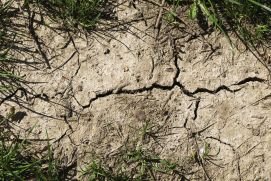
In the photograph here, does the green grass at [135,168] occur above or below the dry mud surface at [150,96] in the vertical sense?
below

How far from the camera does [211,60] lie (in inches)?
128

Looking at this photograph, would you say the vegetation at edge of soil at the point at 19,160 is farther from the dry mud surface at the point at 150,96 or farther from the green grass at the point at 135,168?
the green grass at the point at 135,168

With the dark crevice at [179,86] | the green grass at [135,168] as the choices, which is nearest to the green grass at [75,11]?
the dark crevice at [179,86]

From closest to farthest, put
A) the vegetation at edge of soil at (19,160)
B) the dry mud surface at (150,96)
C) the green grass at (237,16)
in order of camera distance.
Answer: the vegetation at edge of soil at (19,160) → the dry mud surface at (150,96) → the green grass at (237,16)

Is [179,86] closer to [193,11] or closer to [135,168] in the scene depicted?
[193,11]

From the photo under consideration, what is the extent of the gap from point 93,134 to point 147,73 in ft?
1.82

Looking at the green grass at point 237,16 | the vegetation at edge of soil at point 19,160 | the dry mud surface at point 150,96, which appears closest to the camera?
the vegetation at edge of soil at point 19,160

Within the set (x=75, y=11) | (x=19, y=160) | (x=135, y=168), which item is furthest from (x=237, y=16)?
(x=19, y=160)

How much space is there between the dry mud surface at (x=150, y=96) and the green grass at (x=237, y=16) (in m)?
0.10

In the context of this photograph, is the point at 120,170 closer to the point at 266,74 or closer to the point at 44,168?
the point at 44,168

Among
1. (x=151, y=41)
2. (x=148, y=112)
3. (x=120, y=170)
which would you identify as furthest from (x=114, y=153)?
(x=151, y=41)

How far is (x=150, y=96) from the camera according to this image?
3.19 meters

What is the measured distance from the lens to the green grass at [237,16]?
321 centimetres

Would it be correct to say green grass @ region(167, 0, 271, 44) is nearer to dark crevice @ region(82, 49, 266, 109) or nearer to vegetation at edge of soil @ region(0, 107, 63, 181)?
dark crevice @ region(82, 49, 266, 109)
